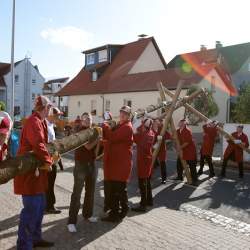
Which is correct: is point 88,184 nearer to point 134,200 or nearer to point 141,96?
point 134,200

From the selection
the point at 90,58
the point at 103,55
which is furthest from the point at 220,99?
the point at 90,58

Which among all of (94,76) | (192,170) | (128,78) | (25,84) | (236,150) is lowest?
(192,170)

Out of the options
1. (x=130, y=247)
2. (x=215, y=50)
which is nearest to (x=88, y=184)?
(x=130, y=247)

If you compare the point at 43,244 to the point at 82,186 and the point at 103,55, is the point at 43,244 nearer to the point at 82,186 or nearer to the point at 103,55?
the point at 82,186

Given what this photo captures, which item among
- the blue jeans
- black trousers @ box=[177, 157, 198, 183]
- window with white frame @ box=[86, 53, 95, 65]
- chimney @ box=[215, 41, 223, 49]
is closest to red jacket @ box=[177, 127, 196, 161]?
black trousers @ box=[177, 157, 198, 183]

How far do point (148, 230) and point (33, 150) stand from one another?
2.83 meters

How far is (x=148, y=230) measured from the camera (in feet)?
23.3

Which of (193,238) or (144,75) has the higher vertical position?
(144,75)

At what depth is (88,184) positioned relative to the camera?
7.23 meters

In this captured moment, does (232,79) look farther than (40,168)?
Yes

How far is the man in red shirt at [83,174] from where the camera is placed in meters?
6.92

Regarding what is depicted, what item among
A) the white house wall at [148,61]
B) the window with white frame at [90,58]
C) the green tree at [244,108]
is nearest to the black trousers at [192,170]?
the green tree at [244,108]

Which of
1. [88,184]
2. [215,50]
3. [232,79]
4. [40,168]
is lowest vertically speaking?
[88,184]

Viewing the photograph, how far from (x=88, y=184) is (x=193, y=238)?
1.92m
